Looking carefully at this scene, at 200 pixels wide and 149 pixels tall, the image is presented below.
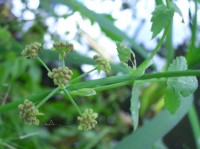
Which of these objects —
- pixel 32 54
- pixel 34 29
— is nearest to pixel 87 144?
pixel 34 29

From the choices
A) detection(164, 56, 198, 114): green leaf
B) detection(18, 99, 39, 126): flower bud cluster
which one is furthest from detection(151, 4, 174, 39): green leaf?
detection(18, 99, 39, 126): flower bud cluster

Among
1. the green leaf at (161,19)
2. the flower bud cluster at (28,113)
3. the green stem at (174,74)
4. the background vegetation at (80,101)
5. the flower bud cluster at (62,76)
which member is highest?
the background vegetation at (80,101)

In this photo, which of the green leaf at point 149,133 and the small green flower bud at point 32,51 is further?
the green leaf at point 149,133

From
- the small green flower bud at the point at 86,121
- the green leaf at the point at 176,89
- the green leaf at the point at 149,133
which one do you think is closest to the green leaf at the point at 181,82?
the green leaf at the point at 176,89

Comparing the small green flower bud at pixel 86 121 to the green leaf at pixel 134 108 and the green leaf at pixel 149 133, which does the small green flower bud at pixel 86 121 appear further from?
the green leaf at pixel 149 133

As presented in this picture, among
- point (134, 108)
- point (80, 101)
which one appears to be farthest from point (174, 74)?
point (80, 101)

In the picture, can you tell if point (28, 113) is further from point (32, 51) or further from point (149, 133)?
point (149, 133)

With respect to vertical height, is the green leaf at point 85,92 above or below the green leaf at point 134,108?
above
